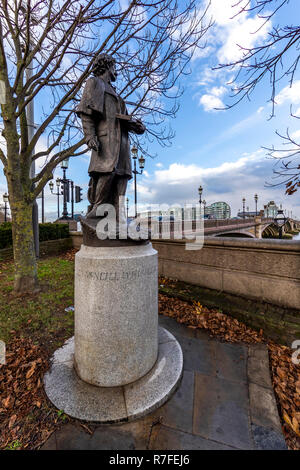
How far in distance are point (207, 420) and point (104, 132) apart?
372cm

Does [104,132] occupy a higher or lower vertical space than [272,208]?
lower

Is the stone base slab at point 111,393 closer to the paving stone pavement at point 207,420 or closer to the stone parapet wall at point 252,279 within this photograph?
the paving stone pavement at point 207,420

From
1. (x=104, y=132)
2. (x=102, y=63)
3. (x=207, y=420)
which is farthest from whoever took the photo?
(x=102, y=63)

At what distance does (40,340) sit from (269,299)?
4.46m

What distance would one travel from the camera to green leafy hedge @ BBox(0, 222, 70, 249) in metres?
8.93

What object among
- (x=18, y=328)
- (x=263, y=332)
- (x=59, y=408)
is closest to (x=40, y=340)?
(x=18, y=328)

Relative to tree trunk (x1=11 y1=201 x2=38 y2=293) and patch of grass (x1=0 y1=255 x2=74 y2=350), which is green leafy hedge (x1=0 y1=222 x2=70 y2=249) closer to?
patch of grass (x1=0 y1=255 x2=74 y2=350)

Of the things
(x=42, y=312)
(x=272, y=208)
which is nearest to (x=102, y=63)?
(x=42, y=312)

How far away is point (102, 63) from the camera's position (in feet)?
9.59

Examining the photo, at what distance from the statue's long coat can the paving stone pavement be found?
298 cm

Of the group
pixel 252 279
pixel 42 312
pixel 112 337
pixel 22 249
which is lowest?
pixel 42 312

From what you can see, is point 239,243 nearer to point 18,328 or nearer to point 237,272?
point 237,272

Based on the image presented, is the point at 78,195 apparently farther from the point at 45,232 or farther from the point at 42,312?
the point at 42,312

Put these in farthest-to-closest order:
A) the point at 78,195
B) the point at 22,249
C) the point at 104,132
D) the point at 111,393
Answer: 1. the point at 78,195
2. the point at 22,249
3. the point at 104,132
4. the point at 111,393
